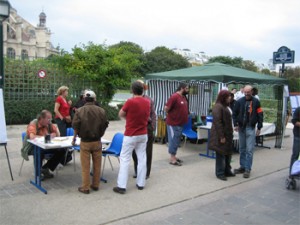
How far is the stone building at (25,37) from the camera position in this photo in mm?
85219

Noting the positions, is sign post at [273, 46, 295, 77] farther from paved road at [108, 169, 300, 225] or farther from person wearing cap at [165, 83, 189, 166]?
paved road at [108, 169, 300, 225]

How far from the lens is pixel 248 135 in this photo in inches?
237

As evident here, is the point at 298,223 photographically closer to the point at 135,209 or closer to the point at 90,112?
the point at 135,209

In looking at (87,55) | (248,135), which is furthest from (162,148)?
(87,55)

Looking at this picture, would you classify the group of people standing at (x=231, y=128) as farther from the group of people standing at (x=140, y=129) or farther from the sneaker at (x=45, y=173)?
the sneaker at (x=45, y=173)

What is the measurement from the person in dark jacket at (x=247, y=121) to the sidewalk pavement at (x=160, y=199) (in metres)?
0.39

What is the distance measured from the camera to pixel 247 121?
598cm

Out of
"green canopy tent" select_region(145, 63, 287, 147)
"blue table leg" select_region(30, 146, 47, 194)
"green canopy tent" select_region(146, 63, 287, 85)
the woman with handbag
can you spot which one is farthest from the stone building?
"blue table leg" select_region(30, 146, 47, 194)

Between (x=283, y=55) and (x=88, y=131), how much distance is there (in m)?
7.42

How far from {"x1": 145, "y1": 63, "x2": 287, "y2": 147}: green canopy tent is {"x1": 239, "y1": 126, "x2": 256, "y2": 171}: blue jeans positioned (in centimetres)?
198

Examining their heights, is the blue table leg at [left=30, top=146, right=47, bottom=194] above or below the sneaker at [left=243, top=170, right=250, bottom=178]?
above

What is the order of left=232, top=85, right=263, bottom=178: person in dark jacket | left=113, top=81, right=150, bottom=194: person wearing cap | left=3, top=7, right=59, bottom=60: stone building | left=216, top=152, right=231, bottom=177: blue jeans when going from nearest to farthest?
left=113, top=81, right=150, bottom=194: person wearing cap, left=216, top=152, right=231, bottom=177: blue jeans, left=232, top=85, right=263, bottom=178: person in dark jacket, left=3, top=7, right=59, bottom=60: stone building

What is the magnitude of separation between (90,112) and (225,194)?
2.49m

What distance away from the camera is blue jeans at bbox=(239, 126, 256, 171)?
6.00m
